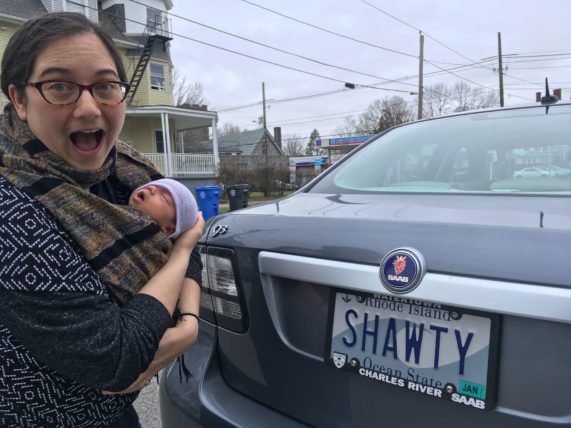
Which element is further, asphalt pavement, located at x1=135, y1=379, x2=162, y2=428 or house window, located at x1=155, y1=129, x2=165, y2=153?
house window, located at x1=155, y1=129, x2=165, y2=153

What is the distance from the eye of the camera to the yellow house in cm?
2270

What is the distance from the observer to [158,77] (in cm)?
2595

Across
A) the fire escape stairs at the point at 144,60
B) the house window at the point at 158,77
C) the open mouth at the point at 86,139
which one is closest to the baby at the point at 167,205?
the open mouth at the point at 86,139

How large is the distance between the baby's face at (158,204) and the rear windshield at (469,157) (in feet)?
→ 2.85

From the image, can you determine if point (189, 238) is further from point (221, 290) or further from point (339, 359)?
point (339, 359)

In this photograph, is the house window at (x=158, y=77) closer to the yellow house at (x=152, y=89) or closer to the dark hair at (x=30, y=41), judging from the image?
the yellow house at (x=152, y=89)

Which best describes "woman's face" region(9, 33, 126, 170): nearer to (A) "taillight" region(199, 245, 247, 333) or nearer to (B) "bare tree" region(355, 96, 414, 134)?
(A) "taillight" region(199, 245, 247, 333)

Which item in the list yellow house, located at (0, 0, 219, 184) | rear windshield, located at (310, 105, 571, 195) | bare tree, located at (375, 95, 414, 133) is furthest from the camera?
bare tree, located at (375, 95, 414, 133)

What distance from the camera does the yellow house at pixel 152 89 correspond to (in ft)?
74.5

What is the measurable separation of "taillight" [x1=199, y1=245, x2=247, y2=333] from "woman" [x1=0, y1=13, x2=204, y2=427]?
1.11 ft

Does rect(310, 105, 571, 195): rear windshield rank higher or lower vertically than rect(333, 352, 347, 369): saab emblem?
higher

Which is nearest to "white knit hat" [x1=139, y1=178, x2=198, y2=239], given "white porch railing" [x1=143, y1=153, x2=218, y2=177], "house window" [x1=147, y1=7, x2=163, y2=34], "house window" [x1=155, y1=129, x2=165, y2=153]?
"white porch railing" [x1=143, y1=153, x2=218, y2=177]

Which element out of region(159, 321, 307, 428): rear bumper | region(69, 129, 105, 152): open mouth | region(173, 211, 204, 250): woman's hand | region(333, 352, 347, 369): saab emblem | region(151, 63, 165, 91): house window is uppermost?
region(151, 63, 165, 91): house window

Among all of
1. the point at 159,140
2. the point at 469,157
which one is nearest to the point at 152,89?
the point at 159,140
